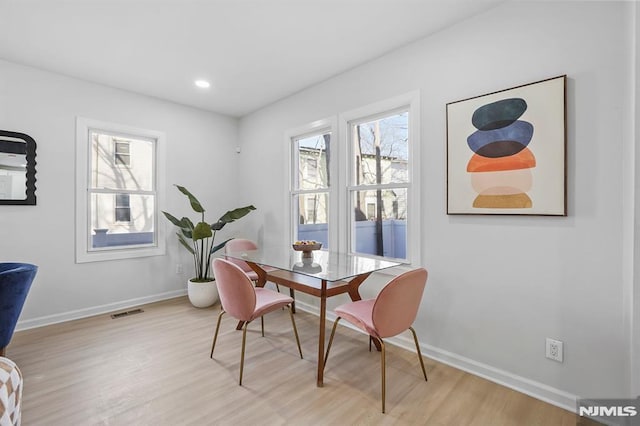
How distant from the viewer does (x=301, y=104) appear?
3.64 m

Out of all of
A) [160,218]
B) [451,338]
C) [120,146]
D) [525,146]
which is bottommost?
[451,338]

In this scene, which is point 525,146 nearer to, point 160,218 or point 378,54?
point 378,54

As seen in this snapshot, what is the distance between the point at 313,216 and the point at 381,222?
101 centimetres

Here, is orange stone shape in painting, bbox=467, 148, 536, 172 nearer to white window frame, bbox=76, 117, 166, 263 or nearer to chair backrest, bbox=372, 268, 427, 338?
chair backrest, bbox=372, 268, 427, 338

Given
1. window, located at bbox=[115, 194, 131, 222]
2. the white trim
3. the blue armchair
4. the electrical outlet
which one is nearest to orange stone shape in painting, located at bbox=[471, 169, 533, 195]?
the white trim

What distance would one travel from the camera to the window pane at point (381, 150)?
2783mm

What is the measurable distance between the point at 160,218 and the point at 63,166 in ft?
3.75

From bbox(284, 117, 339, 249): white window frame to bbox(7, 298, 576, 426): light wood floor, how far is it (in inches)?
46.6

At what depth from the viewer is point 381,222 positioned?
2984 mm

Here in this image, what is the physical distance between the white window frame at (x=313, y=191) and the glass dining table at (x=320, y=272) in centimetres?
51

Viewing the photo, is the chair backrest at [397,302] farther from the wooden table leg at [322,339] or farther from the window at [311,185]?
the window at [311,185]

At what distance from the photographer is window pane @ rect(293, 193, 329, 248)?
3518 millimetres

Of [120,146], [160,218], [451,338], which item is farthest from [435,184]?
[120,146]

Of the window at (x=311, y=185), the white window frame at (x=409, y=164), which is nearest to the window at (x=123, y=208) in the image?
the window at (x=311, y=185)
